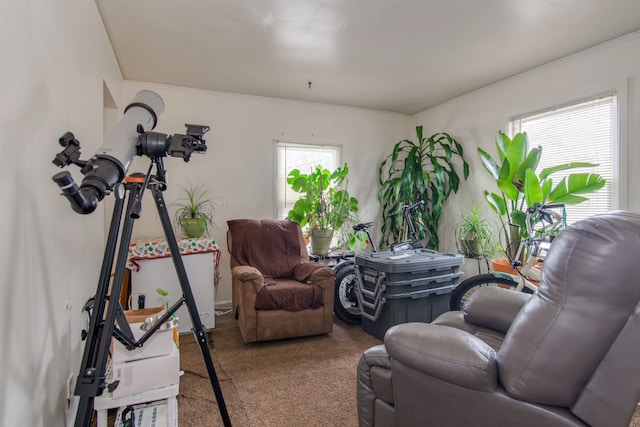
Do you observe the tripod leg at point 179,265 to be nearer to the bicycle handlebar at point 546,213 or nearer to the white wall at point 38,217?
the white wall at point 38,217

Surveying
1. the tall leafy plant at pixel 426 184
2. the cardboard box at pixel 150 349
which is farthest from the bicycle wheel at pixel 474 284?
the cardboard box at pixel 150 349

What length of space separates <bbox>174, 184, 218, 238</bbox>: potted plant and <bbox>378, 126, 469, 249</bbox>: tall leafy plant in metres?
1.96

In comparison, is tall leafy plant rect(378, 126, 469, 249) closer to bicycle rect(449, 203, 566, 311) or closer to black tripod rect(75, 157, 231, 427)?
bicycle rect(449, 203, 566, 311)

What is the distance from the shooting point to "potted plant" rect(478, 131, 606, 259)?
2.63 meters

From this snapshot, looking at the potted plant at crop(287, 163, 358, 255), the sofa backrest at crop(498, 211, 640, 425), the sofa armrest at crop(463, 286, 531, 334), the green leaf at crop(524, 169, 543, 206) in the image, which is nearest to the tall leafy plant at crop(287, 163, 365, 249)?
the potted plant at crop(287, 163, 358, 255)

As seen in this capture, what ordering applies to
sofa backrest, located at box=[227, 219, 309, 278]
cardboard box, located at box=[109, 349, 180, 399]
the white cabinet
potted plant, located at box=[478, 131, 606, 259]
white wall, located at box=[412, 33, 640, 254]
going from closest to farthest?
1. cardboard box, located at box=[109, 349, 180, 399]
2. white wall, located at box=[412, 33, 640, 254]
3. potted plant, located at box=[478, 131, 606, 259]
4. the white cabinet
5. sofa backrest, located at box=[227, 219, 309, 278]

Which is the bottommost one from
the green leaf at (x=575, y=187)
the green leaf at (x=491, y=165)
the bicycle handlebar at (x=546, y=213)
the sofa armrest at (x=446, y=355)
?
the sofa armrest at (x=446, y=355)

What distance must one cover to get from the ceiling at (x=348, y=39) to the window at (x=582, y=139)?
19.2 inches

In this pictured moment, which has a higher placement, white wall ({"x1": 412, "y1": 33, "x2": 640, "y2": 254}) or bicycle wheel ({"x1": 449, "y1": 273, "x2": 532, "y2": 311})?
white wall ({"x1": 412, "y1": 33, "x2": 640, "y2": 254})

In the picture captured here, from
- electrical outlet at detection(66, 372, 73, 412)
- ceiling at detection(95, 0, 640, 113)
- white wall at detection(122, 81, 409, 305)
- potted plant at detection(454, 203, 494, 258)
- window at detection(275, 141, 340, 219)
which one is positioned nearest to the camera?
electrical outlet at detection(66, 372, 73, 412)

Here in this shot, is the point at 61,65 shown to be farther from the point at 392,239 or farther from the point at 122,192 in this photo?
the point at 392,239

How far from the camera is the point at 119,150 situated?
109 centimetres

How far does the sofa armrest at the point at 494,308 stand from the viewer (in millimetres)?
1667

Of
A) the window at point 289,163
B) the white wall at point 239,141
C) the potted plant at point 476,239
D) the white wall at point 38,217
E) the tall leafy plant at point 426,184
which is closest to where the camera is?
the white wall at point 38,217
